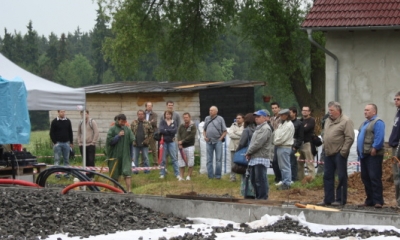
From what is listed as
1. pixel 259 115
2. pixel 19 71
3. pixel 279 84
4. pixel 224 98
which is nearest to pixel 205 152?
pixel 19 71

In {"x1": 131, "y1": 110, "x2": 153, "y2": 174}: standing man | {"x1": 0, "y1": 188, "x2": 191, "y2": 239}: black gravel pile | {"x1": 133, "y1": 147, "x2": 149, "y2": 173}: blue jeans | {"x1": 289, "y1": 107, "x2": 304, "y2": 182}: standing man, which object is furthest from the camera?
{"x1": 133, "y1": 147, "x2": 149, "y2": 173}: blue jeans

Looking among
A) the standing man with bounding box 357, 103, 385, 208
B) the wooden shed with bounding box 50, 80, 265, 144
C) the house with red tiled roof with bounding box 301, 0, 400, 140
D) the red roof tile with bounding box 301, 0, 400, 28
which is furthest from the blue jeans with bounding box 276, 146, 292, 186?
the wooden shed with bounding box 50, 80, 265, 144

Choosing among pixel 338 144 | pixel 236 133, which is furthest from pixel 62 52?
pixel 338 144

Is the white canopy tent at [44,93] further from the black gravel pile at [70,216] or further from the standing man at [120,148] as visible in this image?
the black gravel pile at [70,216]

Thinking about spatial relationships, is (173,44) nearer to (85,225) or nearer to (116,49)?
(116,49)

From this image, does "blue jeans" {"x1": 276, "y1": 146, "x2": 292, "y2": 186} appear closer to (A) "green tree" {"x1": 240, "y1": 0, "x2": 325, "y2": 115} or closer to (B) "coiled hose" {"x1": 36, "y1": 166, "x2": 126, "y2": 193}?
(B) "coiled hose" {"x1": 36, "y1": 166, "x2": 126, "y2": 193}

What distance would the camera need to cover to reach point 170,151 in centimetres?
2217

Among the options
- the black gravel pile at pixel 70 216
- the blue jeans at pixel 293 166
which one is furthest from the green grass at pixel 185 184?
the black gravel pile at pixel 70 216

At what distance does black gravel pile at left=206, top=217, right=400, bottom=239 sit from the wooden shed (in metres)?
20.4

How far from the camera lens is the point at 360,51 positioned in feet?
87.5

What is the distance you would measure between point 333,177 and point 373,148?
1160 millimetres

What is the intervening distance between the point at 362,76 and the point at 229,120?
8277 mm

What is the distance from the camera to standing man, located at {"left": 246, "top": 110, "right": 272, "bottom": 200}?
1556 centimetres

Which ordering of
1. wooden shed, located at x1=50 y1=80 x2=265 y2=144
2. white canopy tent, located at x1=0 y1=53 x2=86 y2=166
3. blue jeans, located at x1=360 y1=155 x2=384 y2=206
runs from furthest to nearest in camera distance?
1. wooden shed, located at x1=50 y1=80 x2=265 y2=144
2. white canopy tent, located at x1=0 y1=53 x2=86 y2=166
3. blue jeans, located at x1=360 y1=155 x2=384 y2=206
